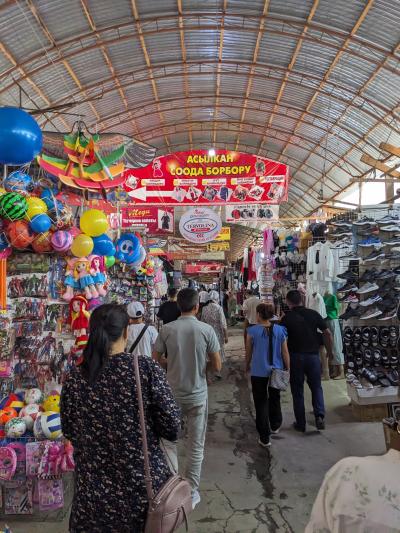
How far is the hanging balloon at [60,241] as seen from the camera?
3670 millimetres

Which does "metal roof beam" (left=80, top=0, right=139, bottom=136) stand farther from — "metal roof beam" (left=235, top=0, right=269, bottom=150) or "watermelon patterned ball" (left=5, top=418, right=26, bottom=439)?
"watermelon patterned ball" (left=5, top=418, right=26, bottom=439)

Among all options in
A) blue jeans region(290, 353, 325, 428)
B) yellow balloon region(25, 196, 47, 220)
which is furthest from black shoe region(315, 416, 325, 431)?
yellow balloon region(25, 196, 47, 220)

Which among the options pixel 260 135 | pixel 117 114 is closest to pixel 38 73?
pixel 117 114

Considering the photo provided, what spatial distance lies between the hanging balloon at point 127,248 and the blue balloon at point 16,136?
292 centimetres

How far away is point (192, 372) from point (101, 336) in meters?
1.56

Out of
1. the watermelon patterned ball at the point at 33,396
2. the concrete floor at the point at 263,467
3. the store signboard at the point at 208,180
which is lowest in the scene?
the concrete floor at the point at 263,467

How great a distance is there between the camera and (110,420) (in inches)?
65.6

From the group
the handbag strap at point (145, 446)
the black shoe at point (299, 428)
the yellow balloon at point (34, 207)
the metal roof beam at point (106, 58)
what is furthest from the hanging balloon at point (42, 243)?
the metal roof beam at point (106, 58)

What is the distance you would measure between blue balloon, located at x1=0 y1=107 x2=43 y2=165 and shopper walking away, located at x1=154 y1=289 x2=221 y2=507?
1568mm

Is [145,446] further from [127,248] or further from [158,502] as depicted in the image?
[127,248]

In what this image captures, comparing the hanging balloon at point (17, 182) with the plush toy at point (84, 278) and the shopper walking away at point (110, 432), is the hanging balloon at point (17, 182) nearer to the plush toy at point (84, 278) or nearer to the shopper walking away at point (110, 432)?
the plush toy at point (84, 278)

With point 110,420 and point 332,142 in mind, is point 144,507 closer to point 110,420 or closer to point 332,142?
point 110,420

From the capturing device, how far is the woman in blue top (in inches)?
166

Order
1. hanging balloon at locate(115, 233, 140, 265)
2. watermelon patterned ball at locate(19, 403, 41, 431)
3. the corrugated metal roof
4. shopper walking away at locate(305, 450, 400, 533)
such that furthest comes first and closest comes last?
1. the corrugated metal roof
2. hanging balloon at locate(115, 233, 140, 265)
3. watermelon patterned ball at locate(19, 403, 41, 431)
4. shopper walking away at locate(305, 450, 400, 533)
